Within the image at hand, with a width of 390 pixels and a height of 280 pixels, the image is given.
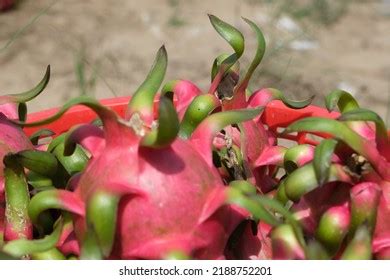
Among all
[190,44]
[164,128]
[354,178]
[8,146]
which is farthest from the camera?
[190,44]

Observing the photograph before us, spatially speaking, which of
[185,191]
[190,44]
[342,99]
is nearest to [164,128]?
[185,191]

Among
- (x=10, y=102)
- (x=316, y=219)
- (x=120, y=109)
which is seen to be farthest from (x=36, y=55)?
(x=316, y=219)

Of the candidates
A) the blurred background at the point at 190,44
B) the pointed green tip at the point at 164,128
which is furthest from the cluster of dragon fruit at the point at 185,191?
the blurred background at the point at 190,44

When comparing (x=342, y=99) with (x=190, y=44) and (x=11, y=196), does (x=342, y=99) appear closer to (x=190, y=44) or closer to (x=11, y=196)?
(x=11, y=196)

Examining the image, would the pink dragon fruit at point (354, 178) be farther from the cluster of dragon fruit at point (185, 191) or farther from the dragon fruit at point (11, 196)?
the dragon fruit at point (11, 196)
